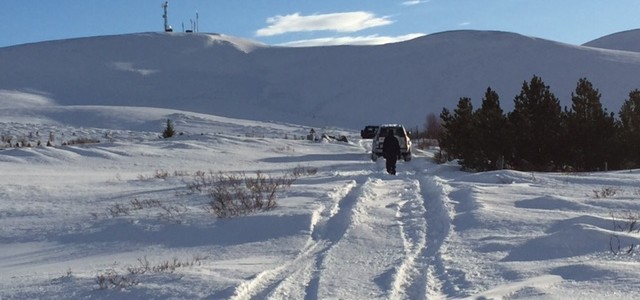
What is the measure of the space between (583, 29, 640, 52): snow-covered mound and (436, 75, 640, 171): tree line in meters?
106

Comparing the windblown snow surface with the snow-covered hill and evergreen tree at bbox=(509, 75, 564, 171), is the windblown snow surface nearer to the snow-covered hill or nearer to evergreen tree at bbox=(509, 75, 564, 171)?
evergreen tree at bbox=(509, 75, 564, 171)

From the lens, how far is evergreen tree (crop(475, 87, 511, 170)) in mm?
22047

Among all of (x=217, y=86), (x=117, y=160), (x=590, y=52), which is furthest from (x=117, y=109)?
(x=590, y=52)

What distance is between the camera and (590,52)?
95.9 meters

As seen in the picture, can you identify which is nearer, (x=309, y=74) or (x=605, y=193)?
(x=605, y=193)

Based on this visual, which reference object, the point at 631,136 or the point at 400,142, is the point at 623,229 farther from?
the point at 400,142

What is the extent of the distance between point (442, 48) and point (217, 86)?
29760 millimetres

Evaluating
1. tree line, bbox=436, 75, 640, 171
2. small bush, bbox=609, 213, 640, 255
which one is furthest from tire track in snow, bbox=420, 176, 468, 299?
tree line, bbox=436, 75, 640, 171

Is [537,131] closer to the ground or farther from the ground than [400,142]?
farther from the ground

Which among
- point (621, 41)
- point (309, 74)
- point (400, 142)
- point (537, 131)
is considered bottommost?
point (400, 142)

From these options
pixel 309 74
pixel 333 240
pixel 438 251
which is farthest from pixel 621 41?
pixel 438 251

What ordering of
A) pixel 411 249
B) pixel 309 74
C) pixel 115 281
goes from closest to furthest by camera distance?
pixel 115 281 < pixel 411 249 < pixel 309 74

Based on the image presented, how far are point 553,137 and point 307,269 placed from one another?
52.0 feet

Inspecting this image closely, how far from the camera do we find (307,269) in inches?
294
